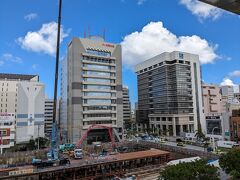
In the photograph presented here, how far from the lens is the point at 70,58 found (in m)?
95.6

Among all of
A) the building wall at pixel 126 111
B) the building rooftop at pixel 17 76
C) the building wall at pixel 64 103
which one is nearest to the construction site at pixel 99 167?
the building wall at pixel 64 103

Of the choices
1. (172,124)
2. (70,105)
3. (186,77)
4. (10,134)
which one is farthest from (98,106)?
(186,77)

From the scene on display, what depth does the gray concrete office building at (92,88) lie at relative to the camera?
8944 centimetres

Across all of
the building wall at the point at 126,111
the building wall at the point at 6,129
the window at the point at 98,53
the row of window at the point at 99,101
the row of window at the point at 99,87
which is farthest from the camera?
the building wall at the point at 126,111

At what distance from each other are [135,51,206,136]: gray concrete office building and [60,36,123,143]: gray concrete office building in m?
30.7

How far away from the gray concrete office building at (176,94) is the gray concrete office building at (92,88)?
101ft

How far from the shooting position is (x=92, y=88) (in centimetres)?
9200

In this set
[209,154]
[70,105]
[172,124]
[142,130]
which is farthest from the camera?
[142,130]

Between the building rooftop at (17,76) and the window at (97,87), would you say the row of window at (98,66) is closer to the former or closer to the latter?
the window at (97,87)

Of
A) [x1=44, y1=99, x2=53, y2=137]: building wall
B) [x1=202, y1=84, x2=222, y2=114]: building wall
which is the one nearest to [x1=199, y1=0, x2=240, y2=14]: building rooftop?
[x1=202, y1=84, x2=222, y2=114]: building wall

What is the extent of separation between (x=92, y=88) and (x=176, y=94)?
45.7 meters

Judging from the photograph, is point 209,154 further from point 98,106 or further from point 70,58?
point 70,58

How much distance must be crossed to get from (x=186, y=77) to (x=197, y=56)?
15.7 meters

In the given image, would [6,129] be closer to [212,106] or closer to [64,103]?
[64,103]
